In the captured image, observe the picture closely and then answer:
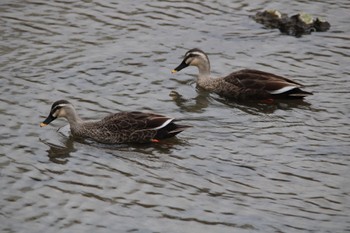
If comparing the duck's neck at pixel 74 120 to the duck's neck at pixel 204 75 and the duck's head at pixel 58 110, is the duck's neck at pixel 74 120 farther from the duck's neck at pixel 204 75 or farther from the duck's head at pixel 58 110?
the duck's neck at pixel 204 75

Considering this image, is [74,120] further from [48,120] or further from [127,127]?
[127,127]

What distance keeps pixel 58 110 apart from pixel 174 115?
83.1 inches

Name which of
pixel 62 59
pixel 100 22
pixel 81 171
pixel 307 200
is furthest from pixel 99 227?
pixel 100 22

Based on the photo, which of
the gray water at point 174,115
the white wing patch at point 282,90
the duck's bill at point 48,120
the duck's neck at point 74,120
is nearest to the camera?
the gray water at point 174,115

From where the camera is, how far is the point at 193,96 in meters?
15.0

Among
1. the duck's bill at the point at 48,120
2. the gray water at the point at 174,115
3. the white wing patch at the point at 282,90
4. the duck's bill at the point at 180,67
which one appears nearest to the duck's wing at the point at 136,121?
the gray water at the point at 174,115

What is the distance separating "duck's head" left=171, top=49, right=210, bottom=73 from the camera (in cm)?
1536

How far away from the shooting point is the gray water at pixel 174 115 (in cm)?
1037

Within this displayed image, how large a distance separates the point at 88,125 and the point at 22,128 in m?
1.08

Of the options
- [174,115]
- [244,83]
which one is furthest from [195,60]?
[174,115]

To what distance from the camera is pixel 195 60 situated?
15.5m

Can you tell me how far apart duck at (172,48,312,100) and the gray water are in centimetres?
24

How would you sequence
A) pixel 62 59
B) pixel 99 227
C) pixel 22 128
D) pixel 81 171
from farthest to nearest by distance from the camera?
pixel 62 59, pixel 22 128, pixel 81 171, pixel 99 227

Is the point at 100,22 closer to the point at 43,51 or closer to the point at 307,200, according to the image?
the point at 43,51
